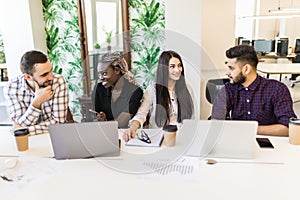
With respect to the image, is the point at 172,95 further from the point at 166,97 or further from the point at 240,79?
the point at 240,79

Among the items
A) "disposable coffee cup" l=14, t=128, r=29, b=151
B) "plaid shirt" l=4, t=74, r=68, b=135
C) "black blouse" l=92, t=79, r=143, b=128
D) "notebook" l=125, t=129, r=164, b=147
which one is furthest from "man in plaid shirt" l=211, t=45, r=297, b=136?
"disposable coffee cup" l=14, t=128, r=29, b=151

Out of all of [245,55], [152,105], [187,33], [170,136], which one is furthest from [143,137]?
[187,33]

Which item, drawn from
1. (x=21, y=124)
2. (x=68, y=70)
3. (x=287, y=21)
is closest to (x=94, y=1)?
(x=68, y=70)

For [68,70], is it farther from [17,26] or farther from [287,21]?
[287,21]

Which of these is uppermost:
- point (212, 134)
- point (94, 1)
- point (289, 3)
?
point (289, 3)

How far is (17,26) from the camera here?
10.8 feet

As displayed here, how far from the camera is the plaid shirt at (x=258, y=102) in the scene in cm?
188

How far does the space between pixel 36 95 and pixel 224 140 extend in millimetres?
1265

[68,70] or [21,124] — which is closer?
[21,124]

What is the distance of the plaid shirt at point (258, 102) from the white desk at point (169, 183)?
508mm

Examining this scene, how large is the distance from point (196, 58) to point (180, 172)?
1.90 meters

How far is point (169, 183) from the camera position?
1.22 m

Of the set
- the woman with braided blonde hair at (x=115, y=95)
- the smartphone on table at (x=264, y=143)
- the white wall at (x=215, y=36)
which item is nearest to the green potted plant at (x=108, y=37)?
the woman with braided blonde hair at (x=115, y=95)

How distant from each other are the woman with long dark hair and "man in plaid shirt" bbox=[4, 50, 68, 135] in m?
0.59
